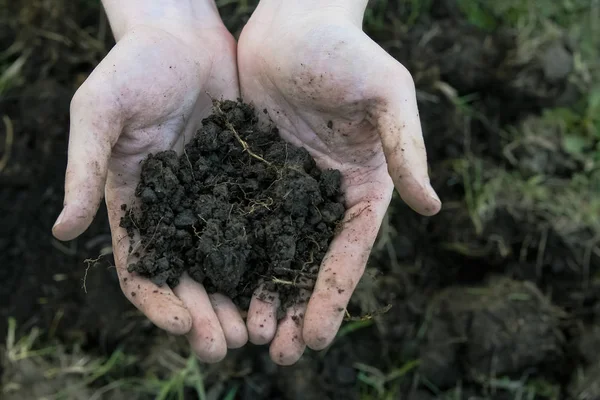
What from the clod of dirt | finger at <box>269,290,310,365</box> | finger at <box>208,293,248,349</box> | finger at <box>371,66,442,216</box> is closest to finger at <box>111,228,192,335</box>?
finger at <box>208,293,248,349</box>

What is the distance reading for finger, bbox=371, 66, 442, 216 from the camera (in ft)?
4.42

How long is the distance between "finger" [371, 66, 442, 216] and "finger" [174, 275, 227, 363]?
1.80ft

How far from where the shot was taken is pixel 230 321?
1.47 m

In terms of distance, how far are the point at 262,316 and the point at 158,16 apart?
0.96m

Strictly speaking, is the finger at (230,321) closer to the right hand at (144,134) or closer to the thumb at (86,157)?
the right hand at (144,134)

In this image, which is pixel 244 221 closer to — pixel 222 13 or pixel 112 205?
pixel 112 205

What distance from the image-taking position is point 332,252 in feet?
5.01

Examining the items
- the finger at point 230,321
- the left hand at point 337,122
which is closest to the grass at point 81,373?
the finger at point 230,321

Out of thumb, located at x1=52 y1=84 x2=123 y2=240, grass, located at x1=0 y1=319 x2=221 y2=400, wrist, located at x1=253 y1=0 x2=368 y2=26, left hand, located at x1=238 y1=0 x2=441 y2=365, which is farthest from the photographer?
grass, located at x1=0 y1=319 x2=221 y2=400

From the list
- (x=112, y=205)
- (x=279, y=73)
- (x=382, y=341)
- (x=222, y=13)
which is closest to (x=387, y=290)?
(x=382, y=341)

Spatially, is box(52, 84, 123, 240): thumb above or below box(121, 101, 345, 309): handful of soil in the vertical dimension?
above

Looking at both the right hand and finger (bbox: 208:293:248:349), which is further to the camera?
finger (bbox: 208:293:248:349)

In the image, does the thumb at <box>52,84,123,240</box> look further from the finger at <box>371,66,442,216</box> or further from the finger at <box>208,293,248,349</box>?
the finger at <box>371,66,442,216</box>

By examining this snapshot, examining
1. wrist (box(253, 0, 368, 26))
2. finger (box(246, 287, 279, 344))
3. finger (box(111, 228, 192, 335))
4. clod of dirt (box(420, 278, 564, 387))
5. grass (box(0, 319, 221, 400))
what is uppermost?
wrist (box(253, 0, 368, 26))
